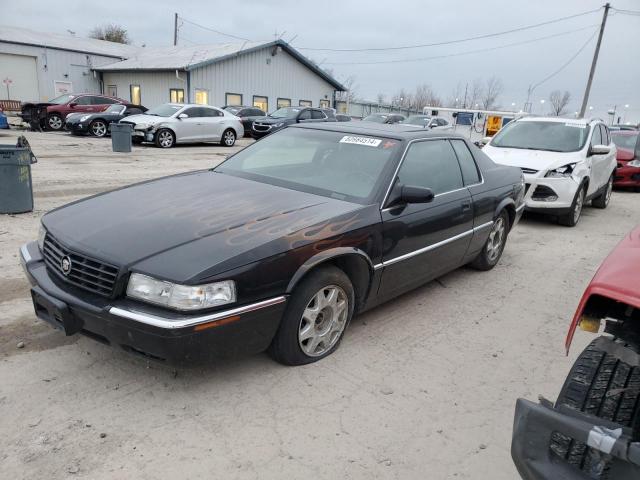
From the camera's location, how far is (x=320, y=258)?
3.15 m

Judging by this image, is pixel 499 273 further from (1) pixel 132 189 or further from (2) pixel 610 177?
(2) pixel 610 177

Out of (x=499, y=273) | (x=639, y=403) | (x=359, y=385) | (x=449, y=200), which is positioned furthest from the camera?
(x=499, y=273)

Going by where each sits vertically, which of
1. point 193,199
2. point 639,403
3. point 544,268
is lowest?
point 544,268

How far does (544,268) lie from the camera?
594 cm

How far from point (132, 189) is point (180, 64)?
25849 millimetres

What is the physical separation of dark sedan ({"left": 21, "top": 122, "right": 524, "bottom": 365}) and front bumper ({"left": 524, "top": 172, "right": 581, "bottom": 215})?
11.1 ft

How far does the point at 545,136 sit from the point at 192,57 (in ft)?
80.6

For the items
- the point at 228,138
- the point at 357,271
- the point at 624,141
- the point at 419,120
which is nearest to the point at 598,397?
the point at 357,271

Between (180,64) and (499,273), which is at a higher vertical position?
(180,64)

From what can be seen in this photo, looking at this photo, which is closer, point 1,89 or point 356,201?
point 356,201

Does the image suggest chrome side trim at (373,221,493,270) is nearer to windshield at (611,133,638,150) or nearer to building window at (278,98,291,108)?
windshield at (611,133,638,150)

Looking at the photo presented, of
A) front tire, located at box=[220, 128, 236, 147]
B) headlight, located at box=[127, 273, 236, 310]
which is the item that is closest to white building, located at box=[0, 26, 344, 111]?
front tire, located at box=[220, 128, 236, 147]

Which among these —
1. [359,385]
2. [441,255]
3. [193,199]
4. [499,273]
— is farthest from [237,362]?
[499,273]

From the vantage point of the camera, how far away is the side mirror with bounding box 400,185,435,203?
12.0 ft
